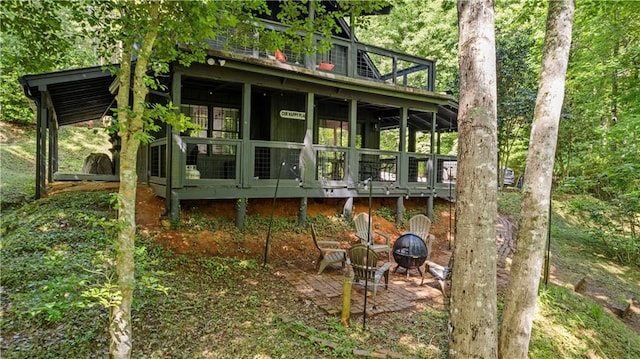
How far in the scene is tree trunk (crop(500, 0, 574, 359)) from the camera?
12.2ft

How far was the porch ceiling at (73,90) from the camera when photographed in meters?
6.88

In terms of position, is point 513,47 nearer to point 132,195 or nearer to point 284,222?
point 284,222

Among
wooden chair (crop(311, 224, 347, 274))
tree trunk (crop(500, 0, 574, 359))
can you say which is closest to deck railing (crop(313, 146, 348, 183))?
wooden chair (crop(311, 224, 347, 274))

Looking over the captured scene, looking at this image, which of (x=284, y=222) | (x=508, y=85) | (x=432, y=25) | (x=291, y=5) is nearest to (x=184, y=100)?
(x=284, y=222)

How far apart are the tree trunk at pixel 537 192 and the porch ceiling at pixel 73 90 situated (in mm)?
6129

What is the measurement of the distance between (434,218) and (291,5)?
8498 millimetres

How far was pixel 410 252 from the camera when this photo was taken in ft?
20.8

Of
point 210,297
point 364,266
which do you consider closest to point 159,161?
point 210,297

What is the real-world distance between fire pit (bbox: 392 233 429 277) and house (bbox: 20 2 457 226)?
156 centimetres

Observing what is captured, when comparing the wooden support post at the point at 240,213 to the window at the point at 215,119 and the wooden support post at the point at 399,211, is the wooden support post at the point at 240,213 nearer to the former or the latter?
the window at the point at 215,119

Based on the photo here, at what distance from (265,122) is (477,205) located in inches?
317

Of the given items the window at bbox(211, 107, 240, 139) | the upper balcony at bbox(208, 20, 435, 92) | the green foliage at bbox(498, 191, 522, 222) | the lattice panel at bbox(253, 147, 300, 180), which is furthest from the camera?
the green foliage at bbox(498, 191, 522, 222)

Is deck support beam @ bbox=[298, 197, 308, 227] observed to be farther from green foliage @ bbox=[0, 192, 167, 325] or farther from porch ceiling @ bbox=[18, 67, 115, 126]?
porch ceiling @ bbox=[18, 67, 115, 126]

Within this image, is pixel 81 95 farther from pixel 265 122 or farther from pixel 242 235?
pixel 242 235
